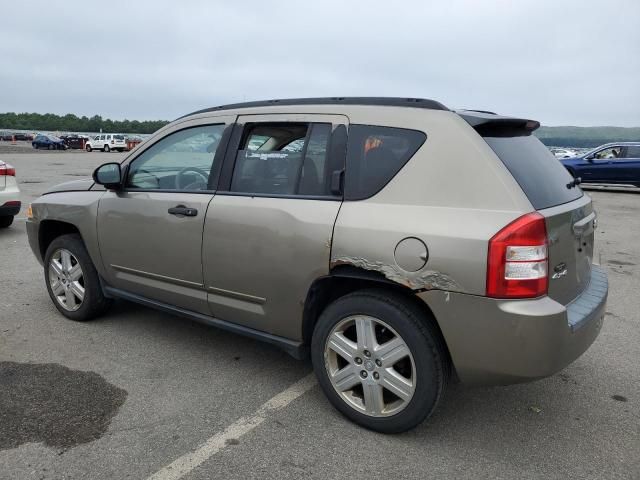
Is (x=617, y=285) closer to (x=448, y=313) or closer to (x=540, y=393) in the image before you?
(x=540, y=393)

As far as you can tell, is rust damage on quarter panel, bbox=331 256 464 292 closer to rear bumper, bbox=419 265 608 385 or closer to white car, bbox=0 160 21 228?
rear bumper, bbox=419 265 608 385

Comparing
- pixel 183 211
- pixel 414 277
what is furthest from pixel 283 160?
pixel 414 277

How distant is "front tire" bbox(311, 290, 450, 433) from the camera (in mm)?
2646

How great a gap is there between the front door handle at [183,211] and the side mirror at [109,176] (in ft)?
2.18

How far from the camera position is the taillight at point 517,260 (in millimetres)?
2416

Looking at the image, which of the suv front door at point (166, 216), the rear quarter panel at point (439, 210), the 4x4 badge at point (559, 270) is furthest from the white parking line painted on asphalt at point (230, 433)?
the 4x4 badge at point (559, 270)

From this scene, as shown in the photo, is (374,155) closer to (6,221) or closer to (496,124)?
(496,124)

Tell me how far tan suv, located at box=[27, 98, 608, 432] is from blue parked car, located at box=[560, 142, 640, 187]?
644 inches

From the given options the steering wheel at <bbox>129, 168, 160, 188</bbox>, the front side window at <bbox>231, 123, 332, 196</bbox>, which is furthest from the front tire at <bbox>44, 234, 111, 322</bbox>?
the front side window at <bbox>231, 123, 332, 196</bbox>

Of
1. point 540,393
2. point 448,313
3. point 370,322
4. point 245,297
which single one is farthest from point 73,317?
point 540,393

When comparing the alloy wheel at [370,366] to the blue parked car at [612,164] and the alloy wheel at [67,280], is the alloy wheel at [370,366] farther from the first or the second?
the blue parked car at [612,164]

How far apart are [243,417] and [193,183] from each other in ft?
5.25

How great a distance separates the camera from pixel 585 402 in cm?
324

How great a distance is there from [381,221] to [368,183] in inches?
10.2
